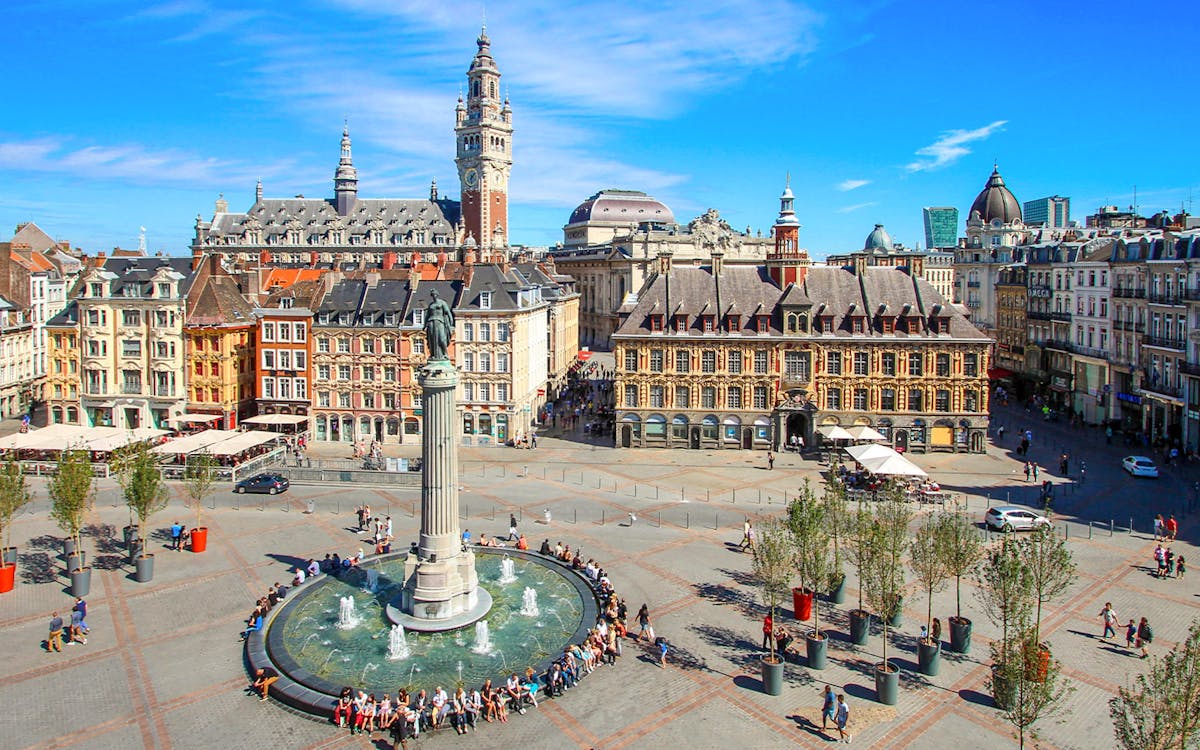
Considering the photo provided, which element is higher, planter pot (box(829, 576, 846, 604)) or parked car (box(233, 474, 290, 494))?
parked car (box(233, 474, 290, 494))

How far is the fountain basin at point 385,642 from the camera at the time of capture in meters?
28.3

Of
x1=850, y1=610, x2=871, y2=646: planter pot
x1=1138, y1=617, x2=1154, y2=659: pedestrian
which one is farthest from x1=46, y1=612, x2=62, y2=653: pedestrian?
x1=1138, y1=617, x2=1154, y2=659: pedestrian

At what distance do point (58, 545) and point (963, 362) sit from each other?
5992cm

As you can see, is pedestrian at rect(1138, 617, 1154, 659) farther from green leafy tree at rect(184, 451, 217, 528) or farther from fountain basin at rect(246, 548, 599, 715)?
green leafy tree at rect(184, 451, 217, 528)

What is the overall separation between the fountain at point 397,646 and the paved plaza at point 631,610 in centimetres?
462

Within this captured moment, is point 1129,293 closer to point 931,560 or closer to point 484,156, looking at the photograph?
point 931,560

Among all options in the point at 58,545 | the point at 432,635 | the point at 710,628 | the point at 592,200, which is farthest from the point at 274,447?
the point at 592,200

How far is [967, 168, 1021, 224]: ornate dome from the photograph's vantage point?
128625 mm

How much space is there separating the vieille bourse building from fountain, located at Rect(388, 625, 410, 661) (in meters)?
38.4

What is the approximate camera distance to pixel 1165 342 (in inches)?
2584

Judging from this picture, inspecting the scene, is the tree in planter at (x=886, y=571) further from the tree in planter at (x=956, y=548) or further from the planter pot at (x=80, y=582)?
the planter pot at (x=80, y=582)

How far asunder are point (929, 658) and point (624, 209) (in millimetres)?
166537

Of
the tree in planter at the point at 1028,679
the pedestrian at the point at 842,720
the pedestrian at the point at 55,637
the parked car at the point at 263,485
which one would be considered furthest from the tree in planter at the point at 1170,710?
the parked car at the point at 263,485

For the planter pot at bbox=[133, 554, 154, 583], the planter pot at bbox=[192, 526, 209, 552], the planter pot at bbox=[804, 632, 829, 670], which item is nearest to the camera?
the planter pot at bbox=[804, 632, 829, 670]
